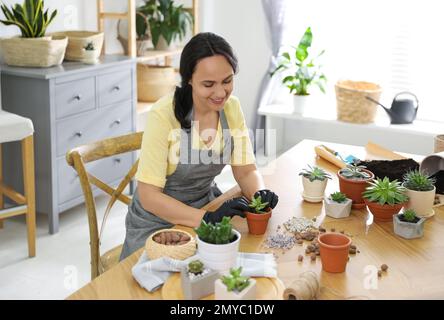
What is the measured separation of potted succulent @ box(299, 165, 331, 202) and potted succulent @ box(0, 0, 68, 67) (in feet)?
6.56

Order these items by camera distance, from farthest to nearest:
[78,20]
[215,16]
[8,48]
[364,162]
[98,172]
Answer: [215,16] < [78,20] < [98,172] < [8,48] < [364,162]

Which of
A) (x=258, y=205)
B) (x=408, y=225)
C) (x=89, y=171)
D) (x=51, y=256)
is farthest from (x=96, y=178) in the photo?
(x=89, y=171)

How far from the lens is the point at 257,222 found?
1783 millimetres

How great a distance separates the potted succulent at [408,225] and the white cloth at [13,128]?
2029 millimetres

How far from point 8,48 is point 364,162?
2169 millimetres

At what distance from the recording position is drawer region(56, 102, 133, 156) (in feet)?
11.8

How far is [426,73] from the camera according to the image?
15.2ft

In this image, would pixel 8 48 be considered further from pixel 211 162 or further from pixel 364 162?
pixel 364 162

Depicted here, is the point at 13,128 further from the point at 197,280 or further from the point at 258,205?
the point at 197,280

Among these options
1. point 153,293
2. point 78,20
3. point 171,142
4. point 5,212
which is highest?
point 78,20

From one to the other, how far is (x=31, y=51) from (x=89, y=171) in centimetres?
75

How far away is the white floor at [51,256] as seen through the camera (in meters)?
3.02

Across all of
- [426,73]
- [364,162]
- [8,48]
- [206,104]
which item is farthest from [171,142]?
[426,73]

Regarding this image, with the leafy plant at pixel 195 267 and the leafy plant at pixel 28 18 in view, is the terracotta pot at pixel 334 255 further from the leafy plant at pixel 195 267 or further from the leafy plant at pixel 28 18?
the leafy plant at pixel 28 18
